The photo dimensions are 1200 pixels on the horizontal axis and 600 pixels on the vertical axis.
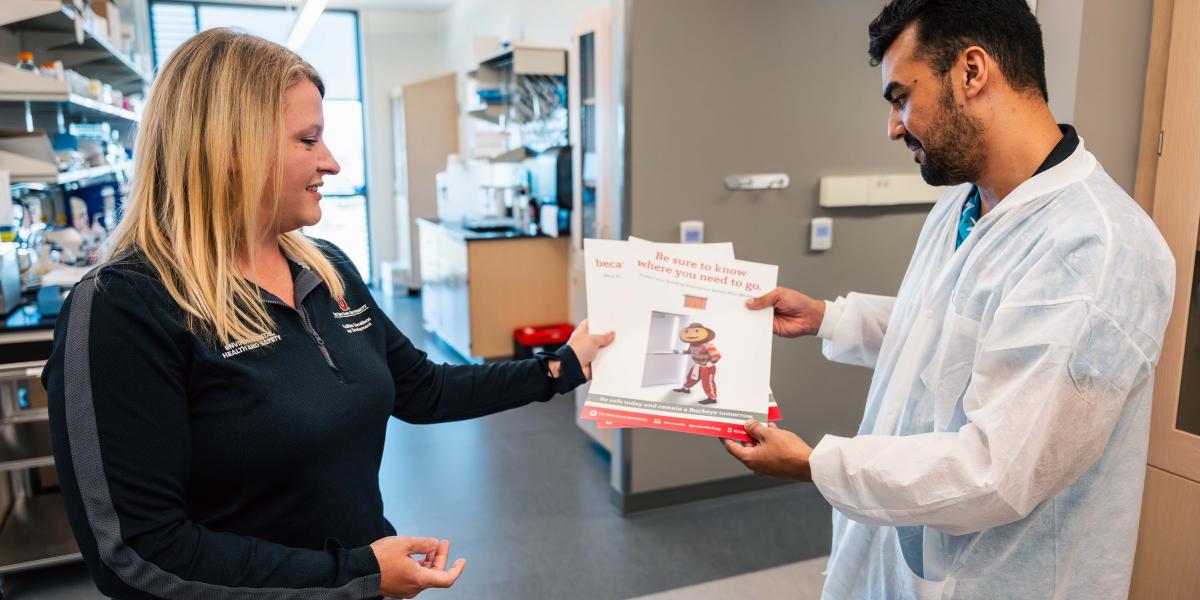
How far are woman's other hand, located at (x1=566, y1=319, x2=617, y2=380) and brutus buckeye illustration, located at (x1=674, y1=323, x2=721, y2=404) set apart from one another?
0.14m

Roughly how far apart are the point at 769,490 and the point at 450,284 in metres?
2.91

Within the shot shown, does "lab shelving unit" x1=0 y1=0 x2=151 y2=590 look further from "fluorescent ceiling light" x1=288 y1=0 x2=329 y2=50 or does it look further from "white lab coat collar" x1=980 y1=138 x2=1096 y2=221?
"white lab coat collar" x1=980 y1=138 x2=1096 y2=221

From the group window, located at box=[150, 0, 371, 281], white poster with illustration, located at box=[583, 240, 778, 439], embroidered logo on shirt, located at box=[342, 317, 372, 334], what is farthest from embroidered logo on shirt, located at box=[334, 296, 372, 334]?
window, located at box=[150, 0, 371, 281]

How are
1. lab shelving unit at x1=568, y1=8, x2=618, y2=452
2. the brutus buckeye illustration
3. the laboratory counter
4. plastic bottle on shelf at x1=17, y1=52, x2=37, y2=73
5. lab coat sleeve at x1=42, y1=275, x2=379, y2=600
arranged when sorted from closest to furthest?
lab coat sleeve at x1=42, y1=275, x2=379, y2=600, the brutus buckeye illustration, plastic bottle on shelf at x1=17, y1=52, x2=37, y2=73, lab shelving unit at x1=568, y1=8, x2=618, y2=452, the laboratory counter

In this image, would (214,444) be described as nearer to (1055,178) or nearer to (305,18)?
(1055,178)

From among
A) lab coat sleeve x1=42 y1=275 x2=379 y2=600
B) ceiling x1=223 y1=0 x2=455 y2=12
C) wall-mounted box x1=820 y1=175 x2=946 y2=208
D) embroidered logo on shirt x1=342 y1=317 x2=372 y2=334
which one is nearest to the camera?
lab coat sleeve x1=42 y1=275 x2=379 y2=600

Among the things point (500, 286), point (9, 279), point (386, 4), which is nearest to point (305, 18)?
point (500, 286)

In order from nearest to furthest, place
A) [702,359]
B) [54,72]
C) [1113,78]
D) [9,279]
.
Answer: [702,359] → [1113,78] → [9,279] → [54,72]

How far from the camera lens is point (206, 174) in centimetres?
106

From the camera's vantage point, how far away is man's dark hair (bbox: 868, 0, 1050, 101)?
1119mm

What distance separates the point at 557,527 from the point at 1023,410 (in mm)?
2164

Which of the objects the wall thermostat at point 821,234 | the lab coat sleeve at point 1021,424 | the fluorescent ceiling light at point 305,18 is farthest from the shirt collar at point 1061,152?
the fluorescent ceiling light at point 305,18

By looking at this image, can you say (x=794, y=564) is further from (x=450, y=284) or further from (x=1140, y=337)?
(x=450, y=284)

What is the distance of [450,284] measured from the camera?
5402 millimetres
